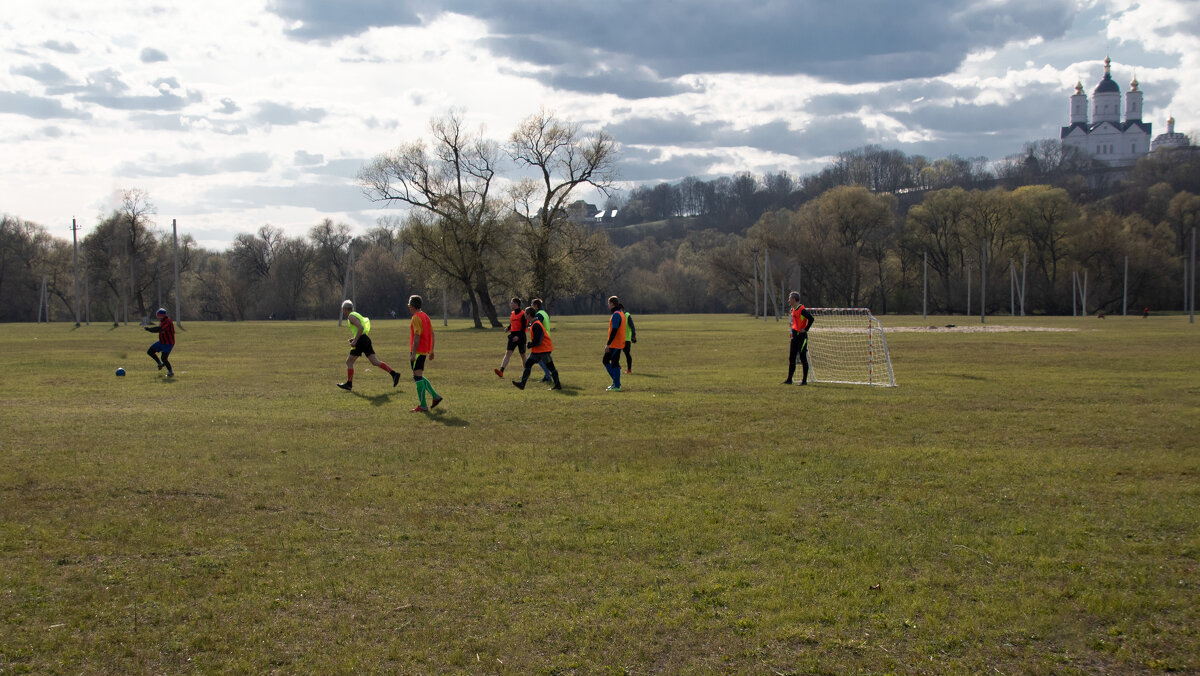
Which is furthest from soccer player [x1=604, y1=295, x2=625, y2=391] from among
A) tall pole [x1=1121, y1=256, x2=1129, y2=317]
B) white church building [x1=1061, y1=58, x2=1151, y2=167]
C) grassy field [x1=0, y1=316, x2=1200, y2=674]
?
white church building [x1=1061, y1=58, x2=1151, y2=167]

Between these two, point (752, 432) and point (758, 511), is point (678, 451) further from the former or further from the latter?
point (758, 511)

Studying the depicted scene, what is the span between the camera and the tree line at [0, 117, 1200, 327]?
202ft

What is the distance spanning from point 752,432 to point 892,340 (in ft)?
88.8

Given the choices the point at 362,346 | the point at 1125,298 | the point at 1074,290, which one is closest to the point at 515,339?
the point at 362,346

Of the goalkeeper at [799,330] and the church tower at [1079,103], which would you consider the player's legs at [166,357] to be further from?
the church tower at [1079,103]

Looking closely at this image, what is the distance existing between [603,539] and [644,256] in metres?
120

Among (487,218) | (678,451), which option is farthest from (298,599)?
(487,218)

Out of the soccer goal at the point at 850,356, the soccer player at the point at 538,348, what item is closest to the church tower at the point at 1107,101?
the soccer goal at the point at 850,356

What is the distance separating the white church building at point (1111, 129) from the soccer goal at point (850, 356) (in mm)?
178174

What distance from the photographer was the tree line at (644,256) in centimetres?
6156

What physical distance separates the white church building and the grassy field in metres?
202

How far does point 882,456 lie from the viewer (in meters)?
10.4

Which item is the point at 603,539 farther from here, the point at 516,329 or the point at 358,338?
the point at 358,338

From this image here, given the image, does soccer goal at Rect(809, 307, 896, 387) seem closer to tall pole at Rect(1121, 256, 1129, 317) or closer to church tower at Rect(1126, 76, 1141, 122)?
tall pole at Rect(1121, 256, 1129, 317)
